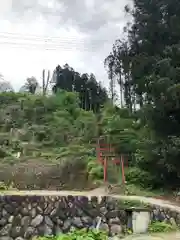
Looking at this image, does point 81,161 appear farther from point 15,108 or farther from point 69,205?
point 15,108

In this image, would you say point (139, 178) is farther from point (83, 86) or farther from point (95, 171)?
point (83, 86)

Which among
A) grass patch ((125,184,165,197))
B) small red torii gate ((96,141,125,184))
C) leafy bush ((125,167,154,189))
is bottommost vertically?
grass patch ((125,184,165,197))

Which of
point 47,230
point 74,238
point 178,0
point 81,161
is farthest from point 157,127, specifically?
point 74,238

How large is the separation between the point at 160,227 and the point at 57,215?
2.69 meters

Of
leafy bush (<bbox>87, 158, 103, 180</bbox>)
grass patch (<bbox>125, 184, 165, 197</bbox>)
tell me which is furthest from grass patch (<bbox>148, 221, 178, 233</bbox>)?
Answer: leafy bush (<bbox>87, 158, 103, 180</bbox>)

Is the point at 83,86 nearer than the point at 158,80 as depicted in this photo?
No

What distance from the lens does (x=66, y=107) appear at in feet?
93.4

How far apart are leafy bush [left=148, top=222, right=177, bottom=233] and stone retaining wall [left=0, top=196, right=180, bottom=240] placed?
0.89ft

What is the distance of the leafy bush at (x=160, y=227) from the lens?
1000 centimetres

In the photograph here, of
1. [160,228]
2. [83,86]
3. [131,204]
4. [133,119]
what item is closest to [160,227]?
[160,228]

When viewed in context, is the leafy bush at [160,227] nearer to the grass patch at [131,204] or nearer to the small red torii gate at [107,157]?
the grass patch at [131,204]

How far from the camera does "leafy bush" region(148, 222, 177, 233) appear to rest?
10.0 metres

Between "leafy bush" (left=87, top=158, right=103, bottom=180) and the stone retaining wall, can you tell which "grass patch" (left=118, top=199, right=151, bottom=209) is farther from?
"leafy bush" (left=87, top=158, right=103, bottom=180)

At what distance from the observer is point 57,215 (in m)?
10.2
